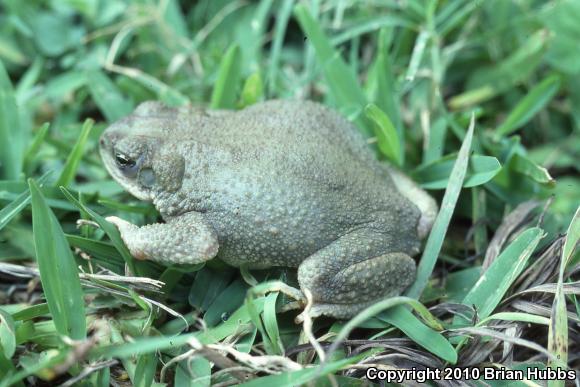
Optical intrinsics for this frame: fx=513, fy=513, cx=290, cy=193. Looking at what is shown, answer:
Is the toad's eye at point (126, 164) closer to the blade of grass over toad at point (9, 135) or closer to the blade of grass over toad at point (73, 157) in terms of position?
the blade of grass over toad at point (73, 157)

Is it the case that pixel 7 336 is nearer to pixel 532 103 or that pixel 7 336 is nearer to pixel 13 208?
pixel 13 208

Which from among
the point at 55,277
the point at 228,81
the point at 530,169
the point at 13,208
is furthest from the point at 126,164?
the point at 530,169

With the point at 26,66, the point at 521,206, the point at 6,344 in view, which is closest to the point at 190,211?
the point at 6,344

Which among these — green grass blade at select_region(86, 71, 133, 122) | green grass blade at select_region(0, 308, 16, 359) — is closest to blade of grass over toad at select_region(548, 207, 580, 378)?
green grass blade at select_region(0, 308, 16, 359)

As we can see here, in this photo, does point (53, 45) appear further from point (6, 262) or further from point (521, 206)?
point (521, 206)

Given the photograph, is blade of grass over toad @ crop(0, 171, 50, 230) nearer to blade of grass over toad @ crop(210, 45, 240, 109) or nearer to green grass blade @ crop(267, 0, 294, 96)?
blade of grass over toad @ crop(210, 45, 240, 109)

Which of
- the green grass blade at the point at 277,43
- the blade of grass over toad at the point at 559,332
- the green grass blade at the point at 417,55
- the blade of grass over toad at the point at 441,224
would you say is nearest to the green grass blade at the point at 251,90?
the green grass blade at the point at 277,43
